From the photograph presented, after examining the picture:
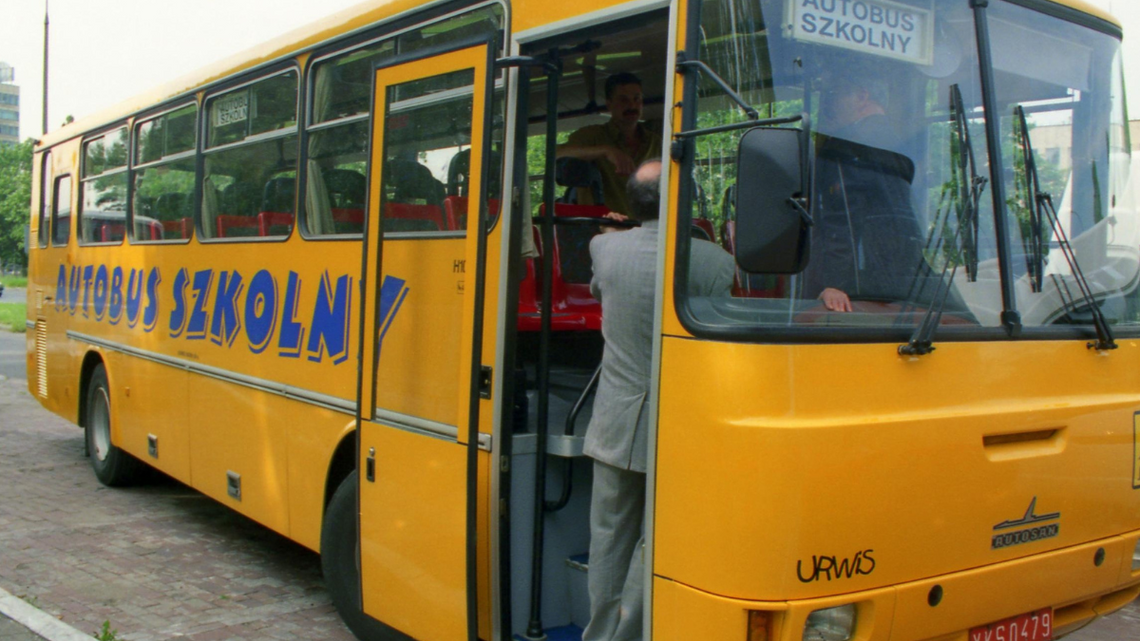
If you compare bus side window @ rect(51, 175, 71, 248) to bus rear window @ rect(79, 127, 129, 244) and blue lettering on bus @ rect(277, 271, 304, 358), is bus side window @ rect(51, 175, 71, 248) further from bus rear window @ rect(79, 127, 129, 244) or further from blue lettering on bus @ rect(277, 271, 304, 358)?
blue lettering on bus @ rect(277, 271, 304, 358)

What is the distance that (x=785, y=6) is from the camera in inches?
128

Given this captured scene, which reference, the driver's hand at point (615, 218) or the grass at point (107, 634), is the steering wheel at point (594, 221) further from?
the grass at point (107, 634)

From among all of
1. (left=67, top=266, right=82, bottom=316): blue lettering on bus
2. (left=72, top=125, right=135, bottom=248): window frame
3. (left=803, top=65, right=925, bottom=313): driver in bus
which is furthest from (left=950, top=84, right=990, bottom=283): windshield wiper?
(left=67, top=266, right=82, bottom=316): blue lettering on bus

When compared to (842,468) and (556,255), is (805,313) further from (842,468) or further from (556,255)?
(556,255)

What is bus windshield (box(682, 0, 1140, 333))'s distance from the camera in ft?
10.7

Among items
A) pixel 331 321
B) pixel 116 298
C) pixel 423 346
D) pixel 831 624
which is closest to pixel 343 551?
pixel 331 321

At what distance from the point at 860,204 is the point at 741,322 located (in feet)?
1.94

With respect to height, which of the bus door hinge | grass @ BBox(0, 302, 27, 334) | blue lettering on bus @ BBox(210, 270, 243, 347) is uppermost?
blue lettering on bus @ BBox(210, 270, 243, 347)

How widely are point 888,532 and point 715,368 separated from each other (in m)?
0.72

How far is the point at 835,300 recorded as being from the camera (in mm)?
3260

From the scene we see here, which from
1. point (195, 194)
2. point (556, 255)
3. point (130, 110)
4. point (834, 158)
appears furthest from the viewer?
point (130, 110)

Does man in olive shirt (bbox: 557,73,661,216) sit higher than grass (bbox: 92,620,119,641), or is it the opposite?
man in olive shirt (bbox: 557,73,661,216)

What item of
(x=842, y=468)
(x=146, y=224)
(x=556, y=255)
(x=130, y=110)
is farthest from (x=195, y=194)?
(x=842, y=468)

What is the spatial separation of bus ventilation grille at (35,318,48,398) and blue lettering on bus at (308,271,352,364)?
5889 millimetres
